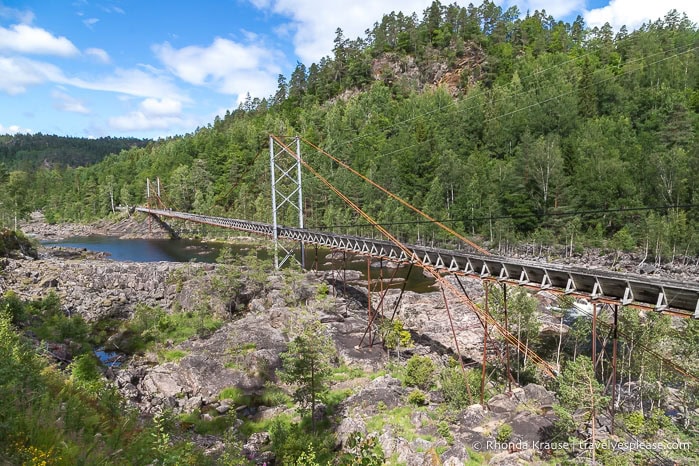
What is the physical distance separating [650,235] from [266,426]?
164 feet

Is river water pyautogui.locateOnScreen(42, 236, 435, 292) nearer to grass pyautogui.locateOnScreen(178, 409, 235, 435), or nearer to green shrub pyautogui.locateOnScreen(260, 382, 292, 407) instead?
green shrub pyautogui.locateOnScreen(260, 382, 292, 407)

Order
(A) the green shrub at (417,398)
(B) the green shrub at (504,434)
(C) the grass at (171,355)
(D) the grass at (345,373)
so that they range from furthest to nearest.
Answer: (C) the grass at (171,355) → (D) the grass at (345,373) → (A) the green shrub at (417,398) → (B) the green shrub at (504,434)

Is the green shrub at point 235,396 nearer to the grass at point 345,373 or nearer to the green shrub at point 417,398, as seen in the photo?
the grass at point 345,373

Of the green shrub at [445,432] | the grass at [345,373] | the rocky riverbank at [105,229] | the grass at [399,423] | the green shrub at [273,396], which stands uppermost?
the rocky riverbank at [105,229]

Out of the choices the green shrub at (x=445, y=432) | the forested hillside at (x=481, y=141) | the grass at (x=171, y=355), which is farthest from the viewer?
the forested hillside at (x=481, y=141)

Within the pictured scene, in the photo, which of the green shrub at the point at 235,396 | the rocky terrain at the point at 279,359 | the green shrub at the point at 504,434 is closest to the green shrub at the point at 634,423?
the rocky terrain at the point at 279,359

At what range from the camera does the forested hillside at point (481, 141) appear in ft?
182

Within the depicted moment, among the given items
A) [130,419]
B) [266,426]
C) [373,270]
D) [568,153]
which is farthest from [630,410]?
[568,153]

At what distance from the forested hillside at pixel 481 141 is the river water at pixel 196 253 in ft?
Answer: 33.4

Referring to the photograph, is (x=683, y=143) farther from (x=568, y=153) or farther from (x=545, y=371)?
(x=545, y=371)

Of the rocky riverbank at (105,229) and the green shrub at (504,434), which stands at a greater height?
the rocky riverbank at (105,229)

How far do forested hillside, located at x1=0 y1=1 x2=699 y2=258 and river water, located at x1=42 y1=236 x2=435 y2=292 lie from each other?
10191 mm

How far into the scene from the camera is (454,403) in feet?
56.8

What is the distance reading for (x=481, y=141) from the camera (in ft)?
252
